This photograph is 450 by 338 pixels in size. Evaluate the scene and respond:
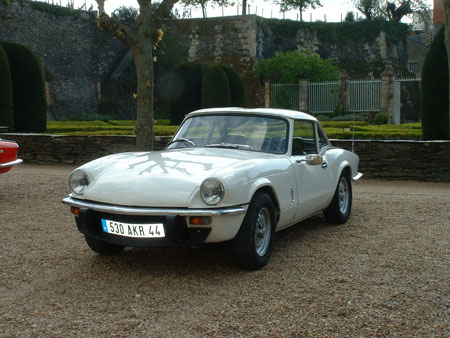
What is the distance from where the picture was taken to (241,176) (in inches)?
168

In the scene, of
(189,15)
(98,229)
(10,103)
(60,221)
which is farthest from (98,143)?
(189,15)

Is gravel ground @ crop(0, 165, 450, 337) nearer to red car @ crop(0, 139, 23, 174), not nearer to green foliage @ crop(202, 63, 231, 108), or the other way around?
red car @ crop(0, 139, 23, 174)

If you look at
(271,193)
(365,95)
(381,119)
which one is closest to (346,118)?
(381,119)

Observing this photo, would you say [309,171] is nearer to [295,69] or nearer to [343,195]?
[343,195]

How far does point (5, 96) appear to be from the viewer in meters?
15.9

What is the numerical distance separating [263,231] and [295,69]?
32360 millimetres

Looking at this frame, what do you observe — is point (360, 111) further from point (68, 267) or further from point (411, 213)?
point (68, 267)

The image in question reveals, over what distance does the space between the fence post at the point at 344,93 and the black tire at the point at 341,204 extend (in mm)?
27975

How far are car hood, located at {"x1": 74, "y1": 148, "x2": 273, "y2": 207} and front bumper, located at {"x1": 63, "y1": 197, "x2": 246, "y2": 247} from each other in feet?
0.23

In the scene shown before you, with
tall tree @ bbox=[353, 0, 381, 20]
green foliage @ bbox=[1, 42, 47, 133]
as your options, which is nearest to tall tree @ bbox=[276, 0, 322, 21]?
tall tree @ bbox=[353, 0, 381, 20]

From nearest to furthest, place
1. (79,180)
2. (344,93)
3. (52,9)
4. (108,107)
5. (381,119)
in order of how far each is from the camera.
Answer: (79,180), (381,119), (52,9), (344,93), (108,107)

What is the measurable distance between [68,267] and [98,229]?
553 millimetres

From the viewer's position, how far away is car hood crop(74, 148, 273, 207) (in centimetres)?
411

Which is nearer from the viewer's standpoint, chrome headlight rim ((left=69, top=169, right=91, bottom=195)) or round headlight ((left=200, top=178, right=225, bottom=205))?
round headlight ((left=200, top=178, right=225, bottom=205))
